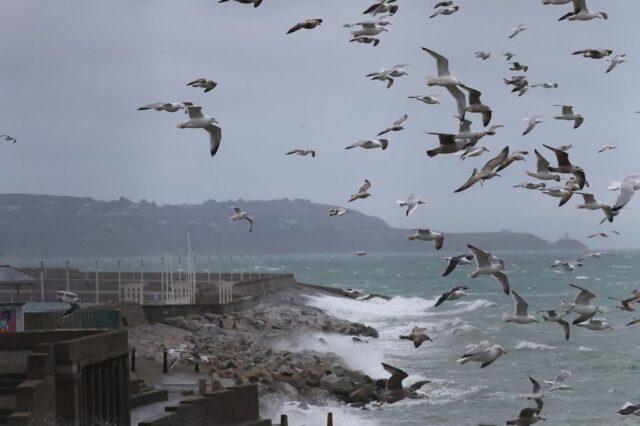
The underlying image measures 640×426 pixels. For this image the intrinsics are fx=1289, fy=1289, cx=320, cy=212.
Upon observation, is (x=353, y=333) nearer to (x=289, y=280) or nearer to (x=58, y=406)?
(x=289, y=280)

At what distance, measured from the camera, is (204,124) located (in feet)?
73.4

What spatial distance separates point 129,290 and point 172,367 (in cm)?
3409

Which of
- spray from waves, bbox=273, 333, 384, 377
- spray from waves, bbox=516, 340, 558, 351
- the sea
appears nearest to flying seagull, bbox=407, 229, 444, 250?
the sea

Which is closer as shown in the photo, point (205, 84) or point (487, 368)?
point (205, 84)

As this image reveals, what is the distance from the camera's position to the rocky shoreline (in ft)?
125

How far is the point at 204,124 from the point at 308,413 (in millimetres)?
14980

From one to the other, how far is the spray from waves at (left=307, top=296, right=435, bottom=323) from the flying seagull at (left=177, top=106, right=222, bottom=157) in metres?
64.4

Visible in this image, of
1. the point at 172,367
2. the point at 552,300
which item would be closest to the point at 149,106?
the point at 172,367

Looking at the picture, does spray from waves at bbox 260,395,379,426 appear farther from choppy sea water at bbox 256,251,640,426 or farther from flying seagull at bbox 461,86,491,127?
flying seagull at bbox 461,86,491,127

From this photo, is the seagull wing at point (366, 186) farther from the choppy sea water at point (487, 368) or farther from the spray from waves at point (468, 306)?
the spray from waves at point (468, 306)

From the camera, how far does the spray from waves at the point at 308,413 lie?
3450 cm

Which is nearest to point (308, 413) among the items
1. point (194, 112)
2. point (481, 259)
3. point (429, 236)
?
point (429, 236)

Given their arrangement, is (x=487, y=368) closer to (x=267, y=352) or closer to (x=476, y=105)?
(x=267, y=352)

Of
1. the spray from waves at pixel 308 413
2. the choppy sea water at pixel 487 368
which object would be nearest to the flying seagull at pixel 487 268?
the spray from waves at pixel 308 413
